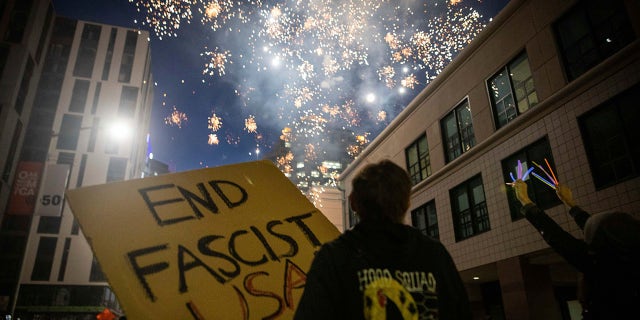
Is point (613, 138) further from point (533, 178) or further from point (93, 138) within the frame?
point (93, 138)

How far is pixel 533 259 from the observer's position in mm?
11406

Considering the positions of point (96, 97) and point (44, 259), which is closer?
point (44, 259)

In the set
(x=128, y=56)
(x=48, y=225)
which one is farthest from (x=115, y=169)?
(x=128, y=56)

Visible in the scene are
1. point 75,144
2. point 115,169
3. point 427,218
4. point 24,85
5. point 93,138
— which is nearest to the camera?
point 427,218

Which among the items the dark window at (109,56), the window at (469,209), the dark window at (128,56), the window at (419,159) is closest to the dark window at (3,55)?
the dark window at (109,56)

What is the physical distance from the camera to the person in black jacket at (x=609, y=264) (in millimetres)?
2447

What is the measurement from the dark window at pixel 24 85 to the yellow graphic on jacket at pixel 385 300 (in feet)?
121

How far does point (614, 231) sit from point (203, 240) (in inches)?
112

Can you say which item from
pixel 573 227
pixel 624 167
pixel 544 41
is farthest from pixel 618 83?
pixel 573 227

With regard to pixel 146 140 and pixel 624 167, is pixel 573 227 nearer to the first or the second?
pixel 624 167

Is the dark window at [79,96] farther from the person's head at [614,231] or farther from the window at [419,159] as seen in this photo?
the person's head at [614,231]

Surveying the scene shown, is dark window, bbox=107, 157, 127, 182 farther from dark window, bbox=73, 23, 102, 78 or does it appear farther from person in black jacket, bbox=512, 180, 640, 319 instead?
person in black jacket, bbox=512, 180, 640, 319

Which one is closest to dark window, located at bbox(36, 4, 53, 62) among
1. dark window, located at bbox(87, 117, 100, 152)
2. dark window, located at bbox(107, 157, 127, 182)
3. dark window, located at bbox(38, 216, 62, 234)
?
dark window, located at bbox(87, 117, 100, 152)

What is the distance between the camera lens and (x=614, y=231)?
2508 millimetres
